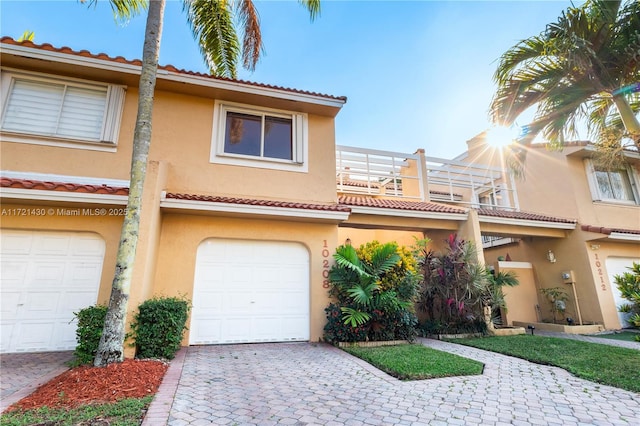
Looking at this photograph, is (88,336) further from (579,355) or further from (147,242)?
(579,355)

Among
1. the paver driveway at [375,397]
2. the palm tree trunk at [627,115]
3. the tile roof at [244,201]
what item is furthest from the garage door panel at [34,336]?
the palm tree trunk at [627,115]

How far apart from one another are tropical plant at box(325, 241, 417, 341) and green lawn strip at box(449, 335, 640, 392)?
7.28ft

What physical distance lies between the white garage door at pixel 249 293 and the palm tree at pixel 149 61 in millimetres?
3033

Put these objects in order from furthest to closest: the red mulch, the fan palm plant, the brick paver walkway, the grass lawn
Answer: the grass lawn < the fan palm plant < the brick paver walkway < the red mulch

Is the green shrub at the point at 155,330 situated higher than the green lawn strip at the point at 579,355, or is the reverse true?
the green shrub at the point at 155,330

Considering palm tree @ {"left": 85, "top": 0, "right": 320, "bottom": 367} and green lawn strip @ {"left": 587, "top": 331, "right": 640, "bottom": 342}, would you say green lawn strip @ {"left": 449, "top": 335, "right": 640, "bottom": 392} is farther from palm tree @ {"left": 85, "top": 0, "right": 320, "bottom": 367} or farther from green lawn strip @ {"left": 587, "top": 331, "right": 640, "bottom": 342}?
palm tree @ {"left": 85, "top": 0, "right": 320, "bottom": 367}

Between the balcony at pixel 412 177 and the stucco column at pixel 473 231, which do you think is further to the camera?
the balcony at pixel 412 177

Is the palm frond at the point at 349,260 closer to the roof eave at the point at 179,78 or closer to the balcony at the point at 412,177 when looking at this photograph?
the roof eave at the point at 179,78

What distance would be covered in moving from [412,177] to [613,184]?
32.5 ft

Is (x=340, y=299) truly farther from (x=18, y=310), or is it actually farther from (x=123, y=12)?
(x=123, y=12)

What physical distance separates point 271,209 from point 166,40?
209 inches

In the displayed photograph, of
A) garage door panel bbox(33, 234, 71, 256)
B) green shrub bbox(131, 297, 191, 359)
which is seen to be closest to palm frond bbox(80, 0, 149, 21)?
garage door panel bbox(33, 234, 71, 256)

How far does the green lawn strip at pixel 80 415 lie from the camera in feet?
11.5

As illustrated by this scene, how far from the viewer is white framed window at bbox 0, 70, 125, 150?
852cm
